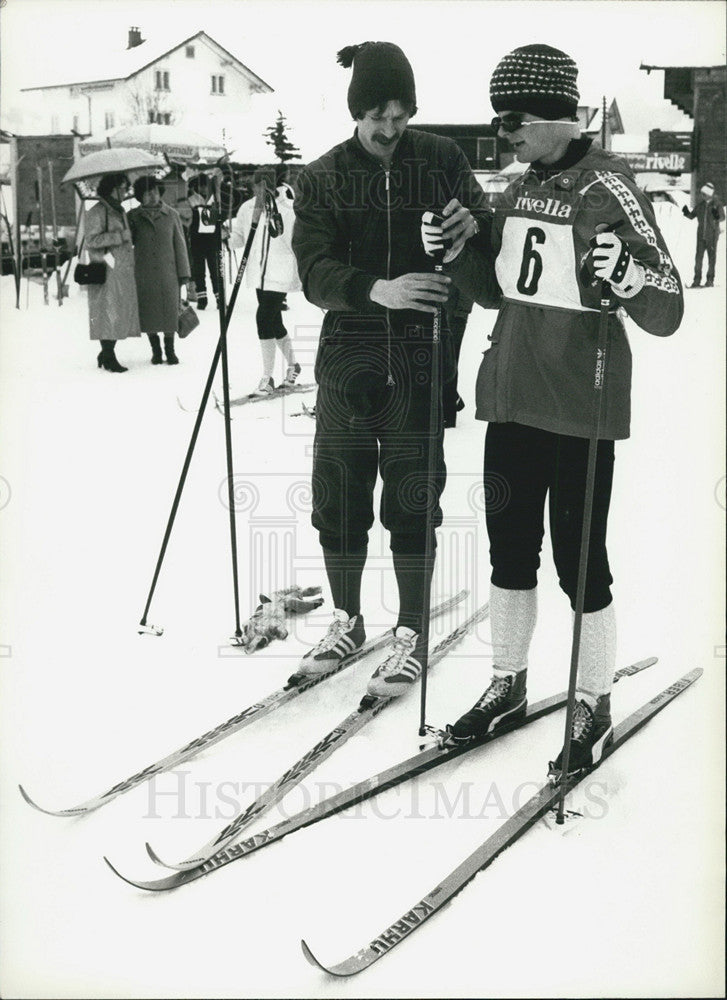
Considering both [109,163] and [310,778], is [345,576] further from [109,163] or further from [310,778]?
[109,163]

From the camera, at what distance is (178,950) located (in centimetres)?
192

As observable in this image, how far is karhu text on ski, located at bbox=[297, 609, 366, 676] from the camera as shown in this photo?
296cm

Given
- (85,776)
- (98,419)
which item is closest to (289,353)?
(98,419)

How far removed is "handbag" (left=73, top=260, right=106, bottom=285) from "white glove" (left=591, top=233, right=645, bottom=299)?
626cm

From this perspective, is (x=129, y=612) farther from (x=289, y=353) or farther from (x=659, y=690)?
(x=289, y=353)

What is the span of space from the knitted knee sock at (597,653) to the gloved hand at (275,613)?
1.11 meters

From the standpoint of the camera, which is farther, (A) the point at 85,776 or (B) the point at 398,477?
(B) the point at 398,477

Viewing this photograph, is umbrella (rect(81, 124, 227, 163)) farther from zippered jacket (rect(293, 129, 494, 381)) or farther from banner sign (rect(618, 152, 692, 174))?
zippered jacket (rect(293, 129, 494, 381))

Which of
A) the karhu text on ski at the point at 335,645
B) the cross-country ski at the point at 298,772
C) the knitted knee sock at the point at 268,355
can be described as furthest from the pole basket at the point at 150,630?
the knitted knee sock at the point at 268,355

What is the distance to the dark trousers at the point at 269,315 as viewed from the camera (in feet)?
22.4

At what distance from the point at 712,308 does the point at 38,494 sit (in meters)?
4.80

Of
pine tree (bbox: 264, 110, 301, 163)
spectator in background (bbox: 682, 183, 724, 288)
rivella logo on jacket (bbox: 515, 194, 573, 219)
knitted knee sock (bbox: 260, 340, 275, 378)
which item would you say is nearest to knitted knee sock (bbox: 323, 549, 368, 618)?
rivella logo on jacket (bbox: 515, 194, 573, 219)

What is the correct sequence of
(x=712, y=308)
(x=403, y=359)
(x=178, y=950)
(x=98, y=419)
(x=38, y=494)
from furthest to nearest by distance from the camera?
(x=712, y=308)
(x=98, y=419)
(x=38, y=494)
(x=403, y=359)
(x=178, y=950)

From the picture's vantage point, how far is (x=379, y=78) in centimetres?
255
